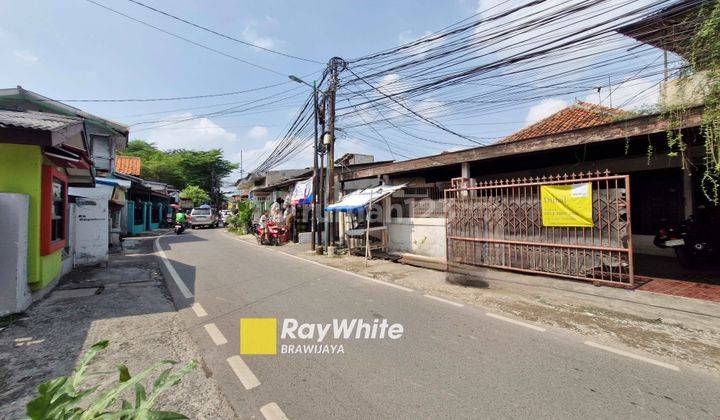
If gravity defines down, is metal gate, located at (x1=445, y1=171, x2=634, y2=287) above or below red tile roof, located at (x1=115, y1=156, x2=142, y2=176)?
below

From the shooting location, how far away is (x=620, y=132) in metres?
6.45

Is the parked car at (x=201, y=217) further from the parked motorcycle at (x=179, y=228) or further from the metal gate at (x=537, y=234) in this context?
the metal gate at (x=537, y=234)

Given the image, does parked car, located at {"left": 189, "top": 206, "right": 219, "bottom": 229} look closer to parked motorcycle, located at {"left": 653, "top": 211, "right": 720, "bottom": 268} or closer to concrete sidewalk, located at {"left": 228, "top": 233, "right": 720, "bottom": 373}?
concrete sidewalk, located at {"left": 228, "top": 233, "right": 720, "bottom": 373}

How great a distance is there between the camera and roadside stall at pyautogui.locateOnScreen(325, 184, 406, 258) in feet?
35.0

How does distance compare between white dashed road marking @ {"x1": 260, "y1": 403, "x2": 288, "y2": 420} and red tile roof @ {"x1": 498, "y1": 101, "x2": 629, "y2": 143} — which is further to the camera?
red tile roof @ {"x1": 498, "y1": 101, "x2": 629, "y2": 143}

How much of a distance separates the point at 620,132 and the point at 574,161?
4788 mm

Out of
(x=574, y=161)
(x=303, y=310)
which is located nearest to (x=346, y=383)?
(x=303, y=310)

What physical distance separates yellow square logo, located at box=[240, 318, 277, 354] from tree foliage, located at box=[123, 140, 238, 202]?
4085 centimetres

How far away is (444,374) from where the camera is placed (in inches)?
128

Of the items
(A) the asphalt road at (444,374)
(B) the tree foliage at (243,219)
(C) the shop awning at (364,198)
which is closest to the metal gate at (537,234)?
(C) the shop awning at (364,198)

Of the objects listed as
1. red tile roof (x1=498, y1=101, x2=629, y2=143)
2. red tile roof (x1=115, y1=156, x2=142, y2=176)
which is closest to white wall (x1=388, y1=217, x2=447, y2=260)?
red tile roof (x1=498, y1=101, x2=629, y2=143)

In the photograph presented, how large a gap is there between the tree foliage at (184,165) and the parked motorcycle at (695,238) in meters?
44.1

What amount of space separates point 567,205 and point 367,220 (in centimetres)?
545

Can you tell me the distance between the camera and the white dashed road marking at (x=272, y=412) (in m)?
2.63
